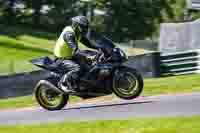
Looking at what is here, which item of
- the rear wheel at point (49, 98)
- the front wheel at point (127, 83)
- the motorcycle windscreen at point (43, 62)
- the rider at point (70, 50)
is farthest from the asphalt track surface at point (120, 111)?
the motorcycle windscreen at point (43, 62)

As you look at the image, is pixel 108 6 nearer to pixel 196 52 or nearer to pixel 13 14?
pixel 13 14

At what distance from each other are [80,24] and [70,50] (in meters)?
0.71

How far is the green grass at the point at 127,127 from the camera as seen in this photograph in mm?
9250

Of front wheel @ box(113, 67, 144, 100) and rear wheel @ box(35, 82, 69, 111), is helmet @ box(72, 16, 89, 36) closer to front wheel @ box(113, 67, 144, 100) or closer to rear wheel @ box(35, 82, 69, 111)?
front wheel @ box(113, 67, 144, 100)

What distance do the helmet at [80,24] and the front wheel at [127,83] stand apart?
3.81 ft

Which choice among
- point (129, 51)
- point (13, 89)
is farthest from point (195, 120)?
point (129, 51)

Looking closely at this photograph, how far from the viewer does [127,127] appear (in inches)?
384

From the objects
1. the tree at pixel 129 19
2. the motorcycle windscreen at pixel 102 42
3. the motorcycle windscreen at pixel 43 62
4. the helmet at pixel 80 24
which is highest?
the helmet at pixel 80 24

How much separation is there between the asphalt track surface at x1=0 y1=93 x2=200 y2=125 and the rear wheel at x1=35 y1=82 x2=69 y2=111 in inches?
6.2

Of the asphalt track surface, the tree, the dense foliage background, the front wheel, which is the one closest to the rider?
the asphalt track surface

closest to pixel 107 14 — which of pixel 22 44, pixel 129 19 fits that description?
pixel 129 19

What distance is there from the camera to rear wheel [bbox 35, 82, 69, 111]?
44.2ft

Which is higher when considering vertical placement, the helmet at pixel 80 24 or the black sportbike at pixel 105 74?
the helmet at pixel 80 24

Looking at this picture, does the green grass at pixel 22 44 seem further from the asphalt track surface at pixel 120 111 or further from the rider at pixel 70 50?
the rider at pixel 70 50
